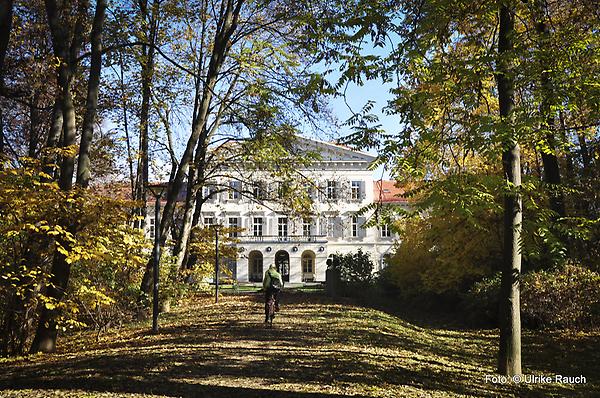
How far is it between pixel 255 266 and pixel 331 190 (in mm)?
36061

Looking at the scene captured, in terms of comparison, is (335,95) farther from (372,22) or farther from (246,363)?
(246,363)

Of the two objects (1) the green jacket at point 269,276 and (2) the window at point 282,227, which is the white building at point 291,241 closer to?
(2) the window at point 282,227

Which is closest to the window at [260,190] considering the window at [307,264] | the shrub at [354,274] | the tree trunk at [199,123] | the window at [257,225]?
the tree trunk at [199,123]

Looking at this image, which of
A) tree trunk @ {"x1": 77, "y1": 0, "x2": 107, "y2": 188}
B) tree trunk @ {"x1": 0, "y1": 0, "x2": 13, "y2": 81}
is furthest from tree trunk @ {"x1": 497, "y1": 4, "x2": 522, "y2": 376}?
tree trunk @ {"x1": 77, "y1": 0, "x2": 107, "y2": 188}

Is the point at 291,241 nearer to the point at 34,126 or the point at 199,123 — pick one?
the point at 34,126

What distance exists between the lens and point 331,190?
15867 mm

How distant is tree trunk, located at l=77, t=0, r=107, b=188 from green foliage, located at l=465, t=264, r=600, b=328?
1048 centimetres

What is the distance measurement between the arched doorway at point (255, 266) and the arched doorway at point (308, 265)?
15.0ft

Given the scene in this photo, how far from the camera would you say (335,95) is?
21.2ft

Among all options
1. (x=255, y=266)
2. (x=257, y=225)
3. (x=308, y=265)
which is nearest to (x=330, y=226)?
(x=257, y=225)

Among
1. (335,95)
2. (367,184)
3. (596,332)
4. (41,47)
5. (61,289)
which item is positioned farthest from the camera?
(367,184)

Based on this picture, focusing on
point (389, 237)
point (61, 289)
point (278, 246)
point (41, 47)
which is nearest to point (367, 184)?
point (389, 237)

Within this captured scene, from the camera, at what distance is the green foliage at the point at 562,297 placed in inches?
461

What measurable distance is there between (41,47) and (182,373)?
1280cm
